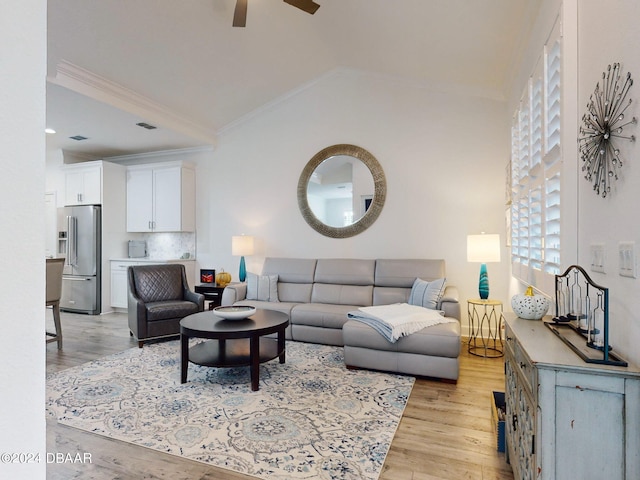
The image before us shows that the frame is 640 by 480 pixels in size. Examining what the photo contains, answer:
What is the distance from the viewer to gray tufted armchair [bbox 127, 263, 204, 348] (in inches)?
162

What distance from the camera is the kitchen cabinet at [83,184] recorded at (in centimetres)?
594

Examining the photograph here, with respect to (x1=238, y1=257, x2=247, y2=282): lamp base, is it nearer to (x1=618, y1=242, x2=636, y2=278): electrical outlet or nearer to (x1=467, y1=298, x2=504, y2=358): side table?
(x1=467, y1=298, x2=504, y2=358): side table

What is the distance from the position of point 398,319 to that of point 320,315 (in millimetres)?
1069

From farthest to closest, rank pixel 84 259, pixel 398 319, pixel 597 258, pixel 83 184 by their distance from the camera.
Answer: pixel 83 184 → pixel 84 259 → pixel 398 319 → pixel 597 258

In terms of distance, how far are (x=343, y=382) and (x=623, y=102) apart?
2636 millimetres

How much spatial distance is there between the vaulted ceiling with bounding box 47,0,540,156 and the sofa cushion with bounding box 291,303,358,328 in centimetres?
302

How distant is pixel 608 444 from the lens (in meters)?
1.17

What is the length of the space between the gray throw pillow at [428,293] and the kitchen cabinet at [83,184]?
522cm

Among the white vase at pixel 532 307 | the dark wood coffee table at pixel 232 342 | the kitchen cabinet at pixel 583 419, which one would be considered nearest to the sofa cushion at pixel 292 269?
the dark wood coffee table at pixel 232 342

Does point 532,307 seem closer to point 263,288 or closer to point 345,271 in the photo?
point 345,271

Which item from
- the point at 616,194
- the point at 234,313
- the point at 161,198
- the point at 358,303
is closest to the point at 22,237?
the point at 616,194

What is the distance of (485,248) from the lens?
12.8 feet

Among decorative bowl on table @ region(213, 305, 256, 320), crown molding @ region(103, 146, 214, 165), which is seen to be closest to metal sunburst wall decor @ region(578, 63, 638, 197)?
decorative bowl on table @ region(213, 305, 256, 320)

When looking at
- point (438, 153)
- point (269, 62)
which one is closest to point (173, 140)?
point (269, 62)
